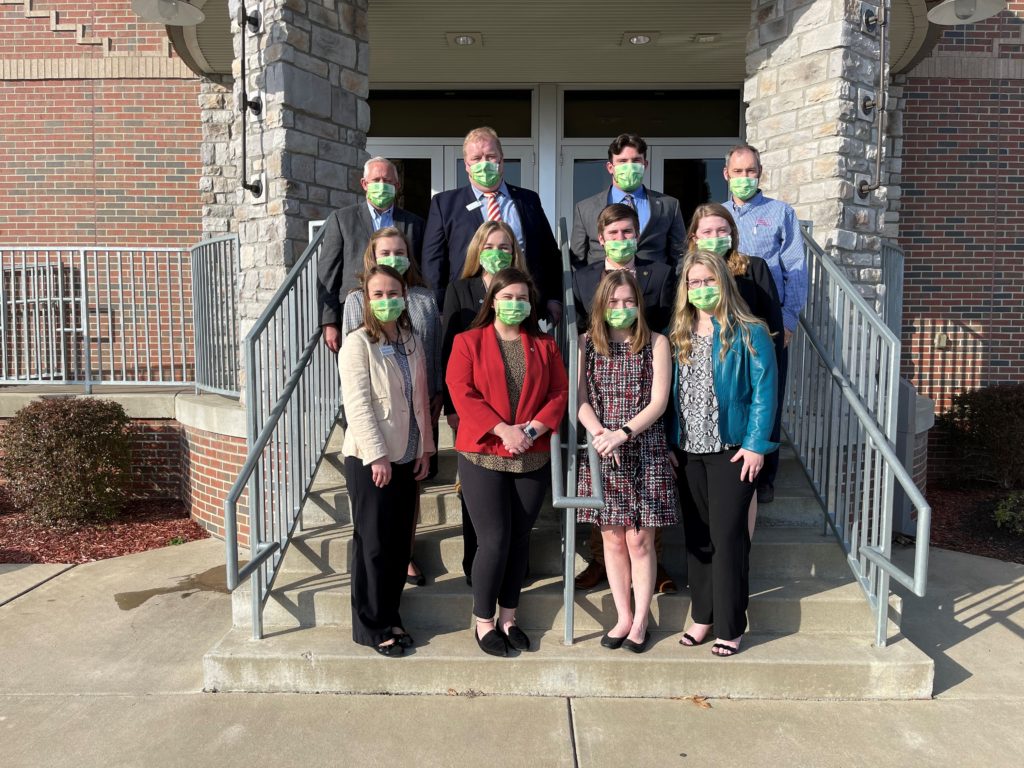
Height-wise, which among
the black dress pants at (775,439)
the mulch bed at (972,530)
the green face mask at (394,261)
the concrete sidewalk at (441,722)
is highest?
the green face mask at (394,261)

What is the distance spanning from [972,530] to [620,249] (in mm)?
4629

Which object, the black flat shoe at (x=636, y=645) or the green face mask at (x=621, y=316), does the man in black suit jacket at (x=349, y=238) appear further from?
the black flat shoe at (x=636, y=645)

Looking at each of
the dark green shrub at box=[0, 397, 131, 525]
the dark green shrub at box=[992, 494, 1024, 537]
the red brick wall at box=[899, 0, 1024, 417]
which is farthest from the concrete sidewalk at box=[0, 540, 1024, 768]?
→ the red brick wall at box=[899, 0, 1024, 417]

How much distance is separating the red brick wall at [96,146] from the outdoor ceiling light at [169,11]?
1.96 m

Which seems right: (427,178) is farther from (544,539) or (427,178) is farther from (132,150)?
(544,539)

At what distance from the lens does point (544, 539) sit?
397 cm

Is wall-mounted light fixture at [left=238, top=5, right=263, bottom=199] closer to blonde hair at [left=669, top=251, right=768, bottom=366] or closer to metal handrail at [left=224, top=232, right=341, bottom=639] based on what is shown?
metal handrail at [left=224, top=232, right=341, bottom=639]

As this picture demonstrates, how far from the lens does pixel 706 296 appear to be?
329 cm

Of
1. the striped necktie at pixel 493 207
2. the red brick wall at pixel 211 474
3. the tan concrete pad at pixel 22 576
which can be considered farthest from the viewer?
the red brick wall at pixel 211 474

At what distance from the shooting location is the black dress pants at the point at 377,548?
3.37 metres

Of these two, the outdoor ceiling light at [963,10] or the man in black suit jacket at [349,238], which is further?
the outdoor ceiling light at [963,10]

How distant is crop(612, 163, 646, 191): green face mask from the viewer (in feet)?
12.6

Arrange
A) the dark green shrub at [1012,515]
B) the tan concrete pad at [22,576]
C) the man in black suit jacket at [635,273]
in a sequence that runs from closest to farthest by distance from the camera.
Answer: the man in black suit jacket at [635,273], the tan concrete pad at [22,576], the dark green shrub at [1012,515]

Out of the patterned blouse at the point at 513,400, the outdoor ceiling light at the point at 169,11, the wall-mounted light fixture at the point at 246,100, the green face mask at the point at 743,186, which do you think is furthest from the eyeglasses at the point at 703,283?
the outdoor ceiling light at the point at 169,11
